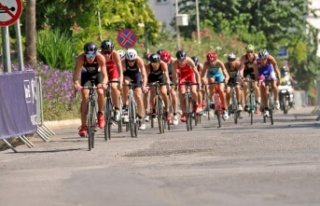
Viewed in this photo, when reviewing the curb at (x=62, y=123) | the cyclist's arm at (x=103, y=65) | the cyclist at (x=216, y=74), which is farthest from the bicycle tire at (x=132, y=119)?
the curb at (x=62, y=123)

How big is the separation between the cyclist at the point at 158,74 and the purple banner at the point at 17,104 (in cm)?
418

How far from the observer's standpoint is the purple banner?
22.2 metres

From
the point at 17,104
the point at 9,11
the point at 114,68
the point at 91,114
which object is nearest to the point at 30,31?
the point at 114,68

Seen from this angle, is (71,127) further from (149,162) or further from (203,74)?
(149,162)

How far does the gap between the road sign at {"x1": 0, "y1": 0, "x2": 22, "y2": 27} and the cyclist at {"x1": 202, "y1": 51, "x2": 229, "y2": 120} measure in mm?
9107

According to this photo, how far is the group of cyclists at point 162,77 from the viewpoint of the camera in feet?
75.0

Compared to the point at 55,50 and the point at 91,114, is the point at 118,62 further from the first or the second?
the point at 55,50

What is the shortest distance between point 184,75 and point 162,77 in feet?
6.86

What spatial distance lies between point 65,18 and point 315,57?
2280 inches

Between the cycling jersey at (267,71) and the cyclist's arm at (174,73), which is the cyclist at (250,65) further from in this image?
the cyclist's arm at (174,73)

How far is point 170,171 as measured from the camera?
15.9m

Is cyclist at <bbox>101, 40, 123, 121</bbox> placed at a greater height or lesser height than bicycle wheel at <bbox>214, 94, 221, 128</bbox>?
greater

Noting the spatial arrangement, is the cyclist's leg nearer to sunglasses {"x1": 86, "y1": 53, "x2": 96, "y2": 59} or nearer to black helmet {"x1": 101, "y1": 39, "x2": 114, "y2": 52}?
sunglasses {"x1": 86, "y1": 53, "x2": 96, "y2": 59}

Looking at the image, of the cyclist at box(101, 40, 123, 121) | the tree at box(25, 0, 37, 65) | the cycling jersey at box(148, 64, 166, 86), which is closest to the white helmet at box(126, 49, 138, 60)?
the cyclist at box(101, 40, 123, 121)
